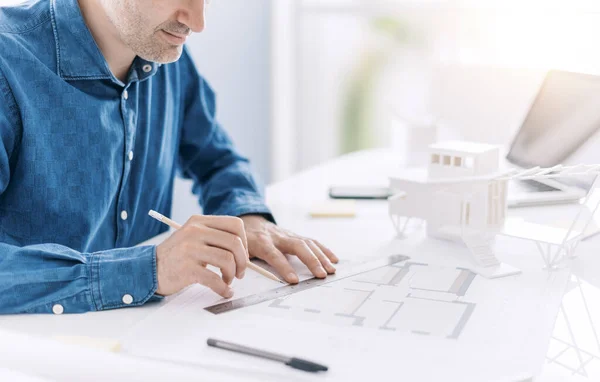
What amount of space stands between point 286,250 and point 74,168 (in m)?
0.35

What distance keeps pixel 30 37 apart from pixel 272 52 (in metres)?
2.06

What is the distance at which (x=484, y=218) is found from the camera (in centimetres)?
113

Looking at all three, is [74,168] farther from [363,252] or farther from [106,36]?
[363,252]

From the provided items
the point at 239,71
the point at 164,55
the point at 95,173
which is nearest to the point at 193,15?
the point at 164,55

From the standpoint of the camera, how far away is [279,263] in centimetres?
104

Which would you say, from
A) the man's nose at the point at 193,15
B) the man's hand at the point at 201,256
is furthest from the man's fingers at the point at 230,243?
the man's nose at the point at 193,15

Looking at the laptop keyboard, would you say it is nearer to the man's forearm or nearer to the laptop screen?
the laptop screen

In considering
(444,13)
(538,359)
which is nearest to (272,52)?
(444,13)

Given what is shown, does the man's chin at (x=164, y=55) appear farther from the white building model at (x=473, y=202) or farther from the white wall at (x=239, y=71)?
the white wall at (x=239, y=71)

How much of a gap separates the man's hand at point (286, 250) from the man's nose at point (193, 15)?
0.33 metres

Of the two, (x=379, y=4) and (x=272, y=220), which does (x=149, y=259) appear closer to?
(x=272, y=220)

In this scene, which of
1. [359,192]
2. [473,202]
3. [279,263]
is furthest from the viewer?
[359,192]

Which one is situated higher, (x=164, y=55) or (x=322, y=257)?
(x=164, y=55)

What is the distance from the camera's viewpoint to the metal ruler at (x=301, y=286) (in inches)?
35.5
